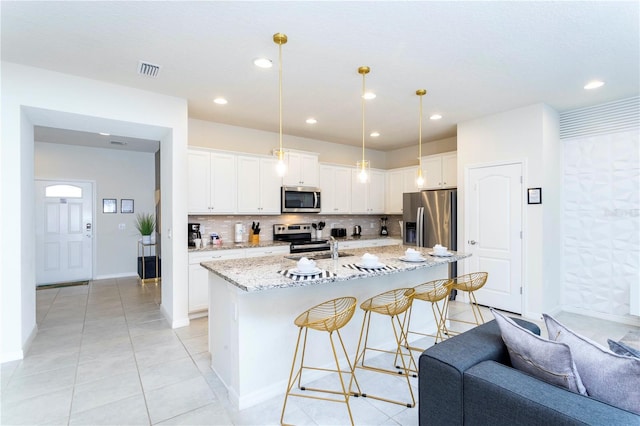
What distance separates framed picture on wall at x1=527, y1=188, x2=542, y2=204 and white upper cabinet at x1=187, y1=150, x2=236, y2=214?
403cm

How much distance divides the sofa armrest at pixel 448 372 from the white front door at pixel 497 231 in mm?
2996

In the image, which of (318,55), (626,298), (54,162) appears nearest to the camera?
(318,55)

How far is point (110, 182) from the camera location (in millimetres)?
6465

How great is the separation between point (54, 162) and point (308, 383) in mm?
6522

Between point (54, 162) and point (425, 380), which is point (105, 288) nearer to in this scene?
point (54, 162)

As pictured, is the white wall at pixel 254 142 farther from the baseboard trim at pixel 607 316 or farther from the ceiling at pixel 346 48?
the baseboard trim at pixel 607 316

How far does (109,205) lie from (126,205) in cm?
30

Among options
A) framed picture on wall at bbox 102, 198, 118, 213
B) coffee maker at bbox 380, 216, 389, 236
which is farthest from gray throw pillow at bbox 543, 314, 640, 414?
framed picture on wall at bbox 102, 198, 118, 213

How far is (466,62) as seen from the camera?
2846 mm

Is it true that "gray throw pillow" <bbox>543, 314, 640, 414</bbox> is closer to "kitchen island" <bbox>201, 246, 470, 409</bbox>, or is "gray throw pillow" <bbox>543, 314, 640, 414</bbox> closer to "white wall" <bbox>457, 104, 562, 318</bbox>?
"kitchen island" <bbox>201, 246, 470, 409</bbox>

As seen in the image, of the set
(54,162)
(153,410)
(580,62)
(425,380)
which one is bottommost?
(153,410)

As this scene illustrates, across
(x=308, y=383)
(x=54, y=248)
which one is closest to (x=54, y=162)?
(x=54, y=248)

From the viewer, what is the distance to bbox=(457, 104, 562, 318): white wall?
3943 mm

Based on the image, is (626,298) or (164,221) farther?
(164,221)
